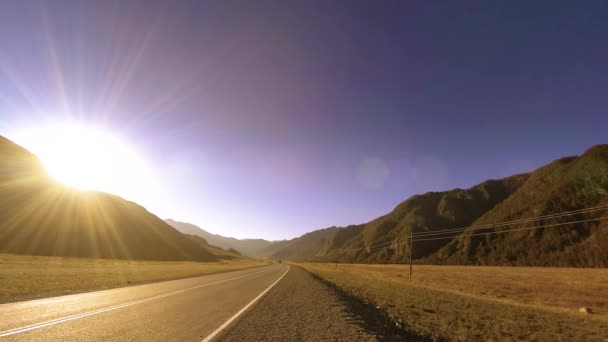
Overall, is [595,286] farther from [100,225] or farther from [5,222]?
[100,225]

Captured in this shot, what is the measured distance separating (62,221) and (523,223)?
152 metres

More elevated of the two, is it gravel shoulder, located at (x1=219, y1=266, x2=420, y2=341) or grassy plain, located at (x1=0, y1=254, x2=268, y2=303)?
gravel shoulder, located at (x1=219, y1=266, x2=420, y2=341)

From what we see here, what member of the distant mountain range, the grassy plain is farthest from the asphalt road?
the distant mountain range

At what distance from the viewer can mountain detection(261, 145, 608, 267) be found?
70875 mm

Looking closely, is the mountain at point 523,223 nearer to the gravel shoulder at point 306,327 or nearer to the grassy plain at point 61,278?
the gravel shoulder at point 306,327

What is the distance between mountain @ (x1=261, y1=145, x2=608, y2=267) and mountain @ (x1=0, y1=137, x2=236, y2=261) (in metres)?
110

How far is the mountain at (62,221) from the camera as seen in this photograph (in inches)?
3632

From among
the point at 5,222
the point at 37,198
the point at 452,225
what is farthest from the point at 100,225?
the point at 452,225

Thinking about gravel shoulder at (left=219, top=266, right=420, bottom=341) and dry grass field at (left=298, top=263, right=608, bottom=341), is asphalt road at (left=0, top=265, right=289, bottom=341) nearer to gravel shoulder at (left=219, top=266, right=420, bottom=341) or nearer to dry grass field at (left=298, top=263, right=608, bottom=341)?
gravel shoulder at (left=219, top=266, right=420, bottom=341)

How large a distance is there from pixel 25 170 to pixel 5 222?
137ft

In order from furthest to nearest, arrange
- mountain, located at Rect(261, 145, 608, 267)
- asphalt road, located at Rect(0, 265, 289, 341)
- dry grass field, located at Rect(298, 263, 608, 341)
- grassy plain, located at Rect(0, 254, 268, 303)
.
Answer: mountain, located at Rect(261, 145, 608, 267) → grassy plain, located at Rect(0, 254, 268, 303) → dry grass field, located at Rect(298, 263, 608, 341) → asphalt road, located at Rect(0, 265, 289, 341)

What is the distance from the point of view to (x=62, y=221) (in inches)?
A: 4178

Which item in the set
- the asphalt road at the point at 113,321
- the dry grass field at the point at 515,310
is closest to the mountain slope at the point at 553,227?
the dry grass field at the point at 515,310

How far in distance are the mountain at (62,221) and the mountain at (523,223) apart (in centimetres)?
10980
